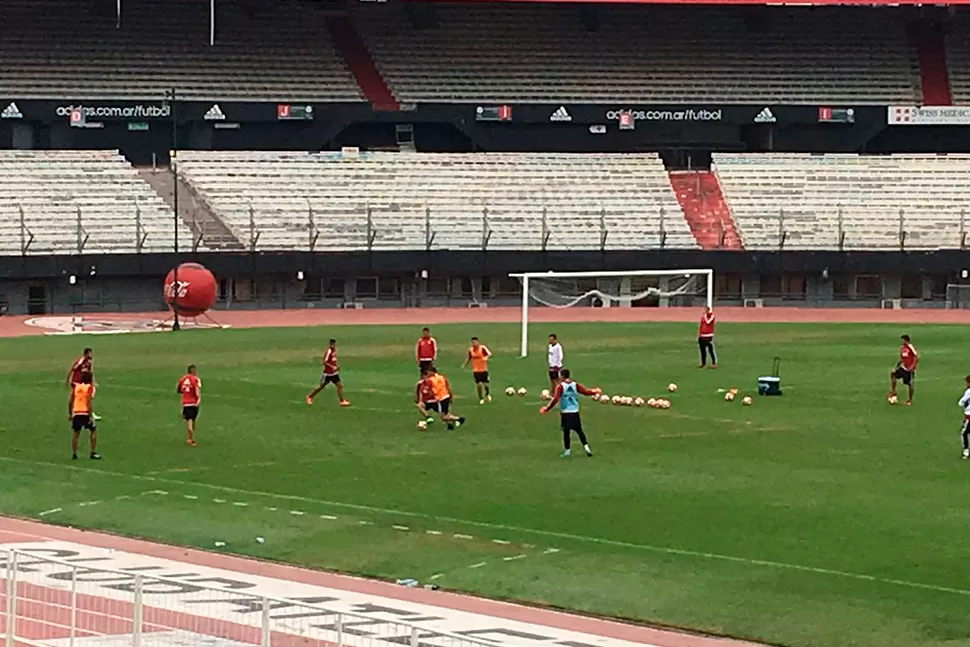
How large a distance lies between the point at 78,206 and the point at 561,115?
22.0m

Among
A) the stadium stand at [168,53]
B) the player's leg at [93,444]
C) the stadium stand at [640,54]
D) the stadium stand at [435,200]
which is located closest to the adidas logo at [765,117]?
the stadium stand at [640,54]

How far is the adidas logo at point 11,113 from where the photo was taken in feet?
259

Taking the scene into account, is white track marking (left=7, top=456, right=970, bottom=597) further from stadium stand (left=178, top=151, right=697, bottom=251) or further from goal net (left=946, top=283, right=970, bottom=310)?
goal net (left=946, top=283, right=970, bottom=310)

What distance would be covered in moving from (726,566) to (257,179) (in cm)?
5435

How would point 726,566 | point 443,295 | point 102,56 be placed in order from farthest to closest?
1. point 102,56
2. point 443,295
3. point 726,566

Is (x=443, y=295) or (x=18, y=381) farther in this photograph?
(x=443, y=295)

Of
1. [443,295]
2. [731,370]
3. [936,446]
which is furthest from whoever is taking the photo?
[443,295]

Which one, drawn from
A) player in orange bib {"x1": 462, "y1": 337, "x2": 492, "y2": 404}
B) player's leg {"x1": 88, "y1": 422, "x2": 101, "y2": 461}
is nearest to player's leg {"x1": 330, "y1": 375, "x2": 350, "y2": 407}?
player in orange bib {"x1": 462, "y1": 337, "x2": 492, "y2": 404}

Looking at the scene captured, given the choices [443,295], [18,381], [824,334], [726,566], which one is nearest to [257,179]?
[443,295]

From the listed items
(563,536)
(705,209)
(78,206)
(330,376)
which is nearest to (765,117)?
(705,209)

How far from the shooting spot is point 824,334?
208ft

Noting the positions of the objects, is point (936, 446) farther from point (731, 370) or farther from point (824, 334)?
point (824, 334)

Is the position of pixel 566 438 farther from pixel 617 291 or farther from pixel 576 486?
pixel 617 291

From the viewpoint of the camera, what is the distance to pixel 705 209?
8144cm
